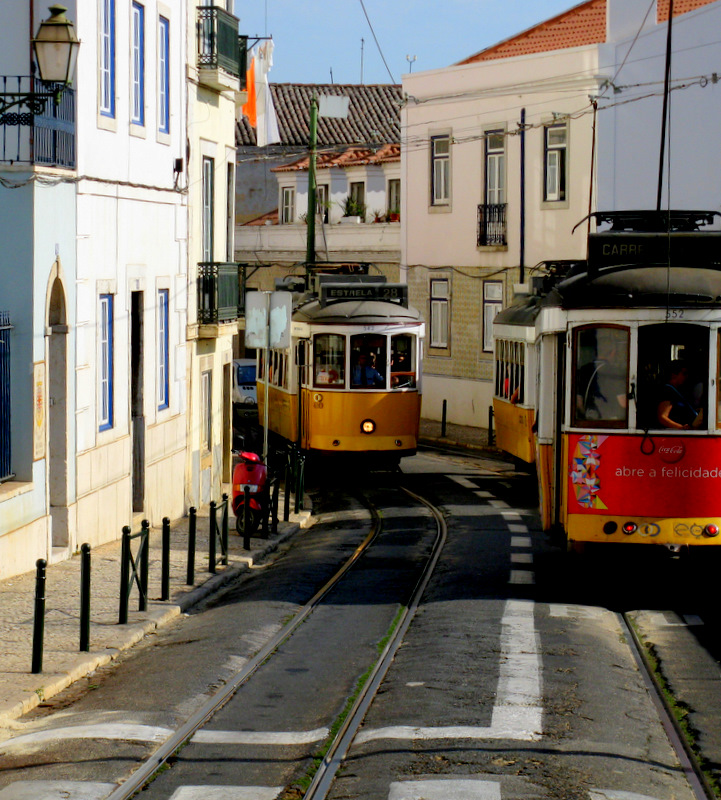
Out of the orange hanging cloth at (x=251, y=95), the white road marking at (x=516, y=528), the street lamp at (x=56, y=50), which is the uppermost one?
the orange hanging cloth at (x=251, y=95)

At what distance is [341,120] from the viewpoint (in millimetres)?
54844

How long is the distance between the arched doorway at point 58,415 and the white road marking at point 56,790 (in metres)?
8.22

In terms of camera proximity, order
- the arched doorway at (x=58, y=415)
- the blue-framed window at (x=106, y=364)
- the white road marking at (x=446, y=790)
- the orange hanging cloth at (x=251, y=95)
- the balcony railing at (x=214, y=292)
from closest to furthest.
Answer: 1. the white road marking at (x=446, y=790)
2. the arched doorway at (x=58, y=415)
3. the blue-framed window at (x=106, y=364)
4. the balcony railing at (x=214, y=292)
5. the orange hanging cloth at (x=251, y=95)

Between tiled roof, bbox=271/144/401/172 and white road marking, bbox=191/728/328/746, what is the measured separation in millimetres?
37815

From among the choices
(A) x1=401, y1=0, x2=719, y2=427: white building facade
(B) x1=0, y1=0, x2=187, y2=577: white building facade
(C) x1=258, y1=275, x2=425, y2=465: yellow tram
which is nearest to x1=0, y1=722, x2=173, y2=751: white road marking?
(B) x1=0, y1=0, x2=187, y2=577: white building facade

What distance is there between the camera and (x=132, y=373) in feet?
62.8

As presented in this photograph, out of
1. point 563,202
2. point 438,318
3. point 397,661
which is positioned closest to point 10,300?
point 397,661

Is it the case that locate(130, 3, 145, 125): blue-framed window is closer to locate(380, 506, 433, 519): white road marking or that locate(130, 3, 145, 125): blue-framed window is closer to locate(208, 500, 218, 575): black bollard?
locate(208, 500, 218, 575): black bollard

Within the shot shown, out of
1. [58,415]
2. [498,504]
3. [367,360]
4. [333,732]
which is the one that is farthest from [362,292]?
[333,732]

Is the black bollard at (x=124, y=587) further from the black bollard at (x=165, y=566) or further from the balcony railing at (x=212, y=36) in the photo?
the balcony railing at (x=212, y=36)

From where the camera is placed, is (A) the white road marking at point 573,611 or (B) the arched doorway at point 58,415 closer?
(A) the white road marking at point 573,611

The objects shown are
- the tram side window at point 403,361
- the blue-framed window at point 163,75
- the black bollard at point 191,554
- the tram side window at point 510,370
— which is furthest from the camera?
the tram side window at point 403,361

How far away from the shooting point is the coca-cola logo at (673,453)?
12555 millimetres

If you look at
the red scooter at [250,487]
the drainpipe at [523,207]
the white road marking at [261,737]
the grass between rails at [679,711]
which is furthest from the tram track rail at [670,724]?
the drainpipe at [523,207]
